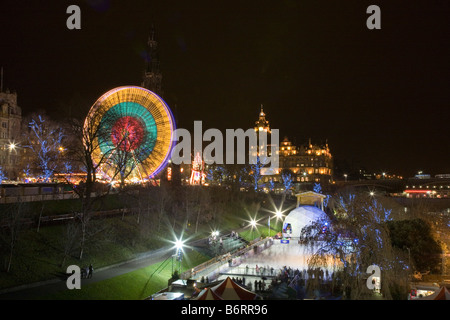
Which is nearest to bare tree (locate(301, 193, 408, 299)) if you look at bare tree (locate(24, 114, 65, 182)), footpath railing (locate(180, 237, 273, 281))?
footpath railing (locate(180, 237, 273, 281))

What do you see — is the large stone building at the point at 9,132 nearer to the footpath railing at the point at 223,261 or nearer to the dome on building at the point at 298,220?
the dome on building at the point at 298,220

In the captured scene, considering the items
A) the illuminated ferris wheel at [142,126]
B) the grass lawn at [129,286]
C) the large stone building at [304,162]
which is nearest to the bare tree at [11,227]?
the grass lawn at [129,286]

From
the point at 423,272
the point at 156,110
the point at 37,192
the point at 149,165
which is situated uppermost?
the point at 156,110

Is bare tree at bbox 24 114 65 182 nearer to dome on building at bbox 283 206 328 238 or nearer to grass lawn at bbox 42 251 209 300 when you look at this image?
grass lawn at bbox 42 251 209 300

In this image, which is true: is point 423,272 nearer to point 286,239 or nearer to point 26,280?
point 286,239

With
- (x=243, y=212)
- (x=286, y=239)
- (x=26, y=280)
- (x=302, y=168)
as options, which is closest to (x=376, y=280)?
(x=26, y=280)

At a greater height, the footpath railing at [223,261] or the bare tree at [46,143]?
the bare tree at [46,143]

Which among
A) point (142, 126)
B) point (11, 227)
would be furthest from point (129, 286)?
point (142, 126)

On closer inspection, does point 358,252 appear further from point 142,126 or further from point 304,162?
point 304,162
